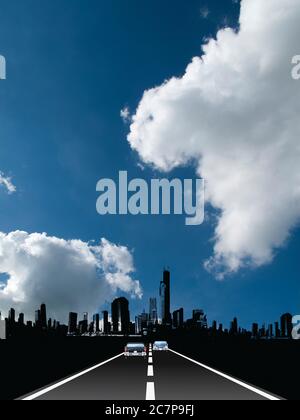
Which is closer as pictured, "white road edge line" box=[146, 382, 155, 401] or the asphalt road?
"white road edge line" box=[146, 382, 155, 401]

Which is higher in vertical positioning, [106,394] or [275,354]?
[275,354]

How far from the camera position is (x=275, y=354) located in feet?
52.1

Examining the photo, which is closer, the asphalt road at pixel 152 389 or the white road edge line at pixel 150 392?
the white road edge line at pixel 150 392

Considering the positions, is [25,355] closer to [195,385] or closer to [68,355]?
[195,385]

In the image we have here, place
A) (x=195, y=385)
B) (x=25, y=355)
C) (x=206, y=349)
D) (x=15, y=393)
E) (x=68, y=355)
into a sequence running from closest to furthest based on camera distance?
(x=15, y=393), (x=25, y=355), (x=195, y=385), (x=68, y=355), (x=206, y=349)

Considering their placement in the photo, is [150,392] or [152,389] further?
[152,389]

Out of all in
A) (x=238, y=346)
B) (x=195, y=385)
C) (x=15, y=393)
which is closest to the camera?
(x=15, y=393)
